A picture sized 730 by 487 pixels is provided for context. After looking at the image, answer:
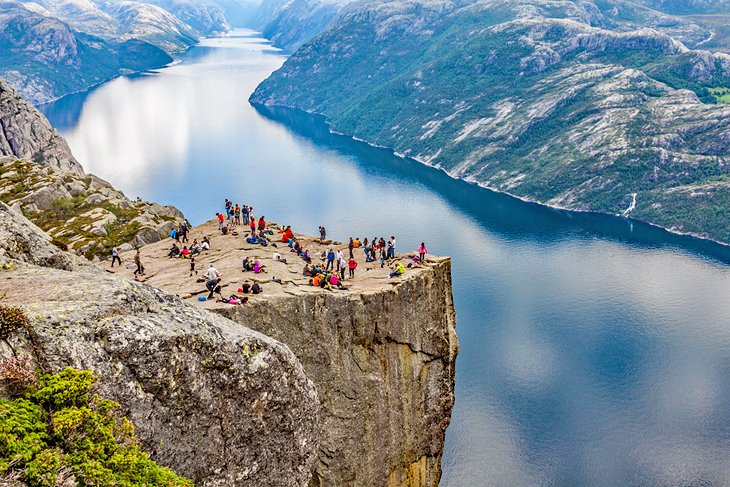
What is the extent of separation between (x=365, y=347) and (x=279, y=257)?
12.7m

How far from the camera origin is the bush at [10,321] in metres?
21.0

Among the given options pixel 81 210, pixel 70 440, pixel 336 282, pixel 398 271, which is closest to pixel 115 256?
pixel 336 282

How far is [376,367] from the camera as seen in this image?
4934 cm

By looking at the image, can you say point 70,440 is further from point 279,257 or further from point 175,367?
point 279,257

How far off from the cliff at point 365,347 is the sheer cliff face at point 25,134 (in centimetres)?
8688

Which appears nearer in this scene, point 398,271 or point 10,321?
point 10,321

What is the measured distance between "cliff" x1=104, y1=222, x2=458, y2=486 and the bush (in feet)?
59.6

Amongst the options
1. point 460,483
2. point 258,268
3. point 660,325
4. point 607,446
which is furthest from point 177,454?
point 660,325

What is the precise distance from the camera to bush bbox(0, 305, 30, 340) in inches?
826

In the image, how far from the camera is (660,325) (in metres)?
143

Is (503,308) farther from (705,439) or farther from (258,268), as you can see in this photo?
(258,268)

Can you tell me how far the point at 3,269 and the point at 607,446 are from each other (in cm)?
10500

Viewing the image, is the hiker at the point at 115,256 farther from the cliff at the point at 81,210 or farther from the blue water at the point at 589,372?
the blue water at the point at 589,372

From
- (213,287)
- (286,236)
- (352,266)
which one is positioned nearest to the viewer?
(213,287)
